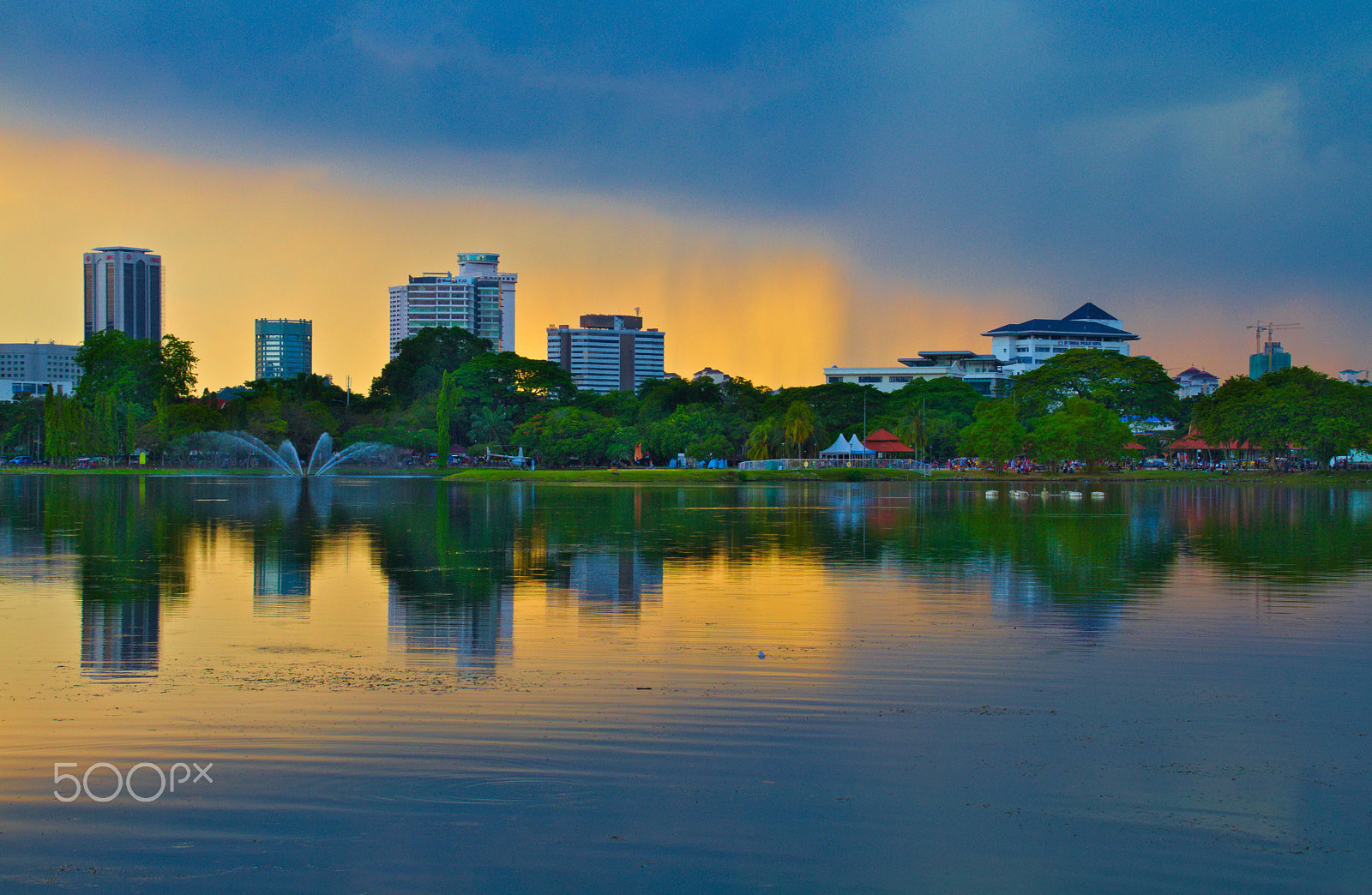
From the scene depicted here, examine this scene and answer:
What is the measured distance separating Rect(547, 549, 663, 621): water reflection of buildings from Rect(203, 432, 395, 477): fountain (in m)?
84.2

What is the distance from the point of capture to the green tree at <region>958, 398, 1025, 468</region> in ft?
300

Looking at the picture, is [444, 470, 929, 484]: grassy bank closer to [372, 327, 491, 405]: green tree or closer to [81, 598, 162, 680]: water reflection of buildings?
[372, 327, 491, 405]: green tree

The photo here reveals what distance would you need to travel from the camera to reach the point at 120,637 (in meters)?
14.3

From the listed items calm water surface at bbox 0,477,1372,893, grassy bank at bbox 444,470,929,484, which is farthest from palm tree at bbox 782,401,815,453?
calm water surface at bbox 0,477,1372,893

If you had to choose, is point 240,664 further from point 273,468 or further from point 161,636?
point 273,468

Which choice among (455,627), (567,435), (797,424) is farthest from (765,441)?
(455,627)

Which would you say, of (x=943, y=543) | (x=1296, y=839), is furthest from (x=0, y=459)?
(x=1296, y=839)

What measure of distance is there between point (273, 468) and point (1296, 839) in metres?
102

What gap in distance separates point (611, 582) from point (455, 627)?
544 centimetres

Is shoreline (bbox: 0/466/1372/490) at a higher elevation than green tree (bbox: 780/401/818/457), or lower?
lower

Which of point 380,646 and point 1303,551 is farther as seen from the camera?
point 1303,551

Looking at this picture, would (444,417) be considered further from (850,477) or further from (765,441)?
(850,477)

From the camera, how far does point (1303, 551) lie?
27.5 m

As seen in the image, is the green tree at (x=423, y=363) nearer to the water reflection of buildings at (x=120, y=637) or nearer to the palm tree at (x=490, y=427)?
the palm tree at (x=490, y=427)
